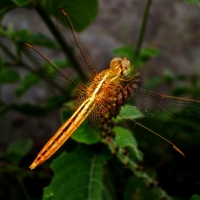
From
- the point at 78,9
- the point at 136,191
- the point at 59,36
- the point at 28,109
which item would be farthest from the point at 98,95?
the point at 28,109

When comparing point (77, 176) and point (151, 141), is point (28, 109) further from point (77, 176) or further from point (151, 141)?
point (151, 141)

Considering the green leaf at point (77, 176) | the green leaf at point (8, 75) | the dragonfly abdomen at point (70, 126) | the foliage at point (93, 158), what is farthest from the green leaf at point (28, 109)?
the dragonfly abdomen at point (70, 126)

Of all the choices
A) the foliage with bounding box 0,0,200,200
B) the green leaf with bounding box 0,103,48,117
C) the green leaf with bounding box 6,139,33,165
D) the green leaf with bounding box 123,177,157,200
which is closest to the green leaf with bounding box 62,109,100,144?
the foliage with bounding box 0,0,200,200

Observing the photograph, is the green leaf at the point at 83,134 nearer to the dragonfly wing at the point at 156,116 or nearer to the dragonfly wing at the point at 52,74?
the dragonfly wing at the point at 52,74

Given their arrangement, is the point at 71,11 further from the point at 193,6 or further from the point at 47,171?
the point at 193,6

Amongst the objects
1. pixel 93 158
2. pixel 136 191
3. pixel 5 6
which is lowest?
pixel 136 191

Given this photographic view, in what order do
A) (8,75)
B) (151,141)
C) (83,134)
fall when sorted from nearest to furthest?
(151,141) → (83,134) → (8,75)

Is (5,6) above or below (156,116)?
above
